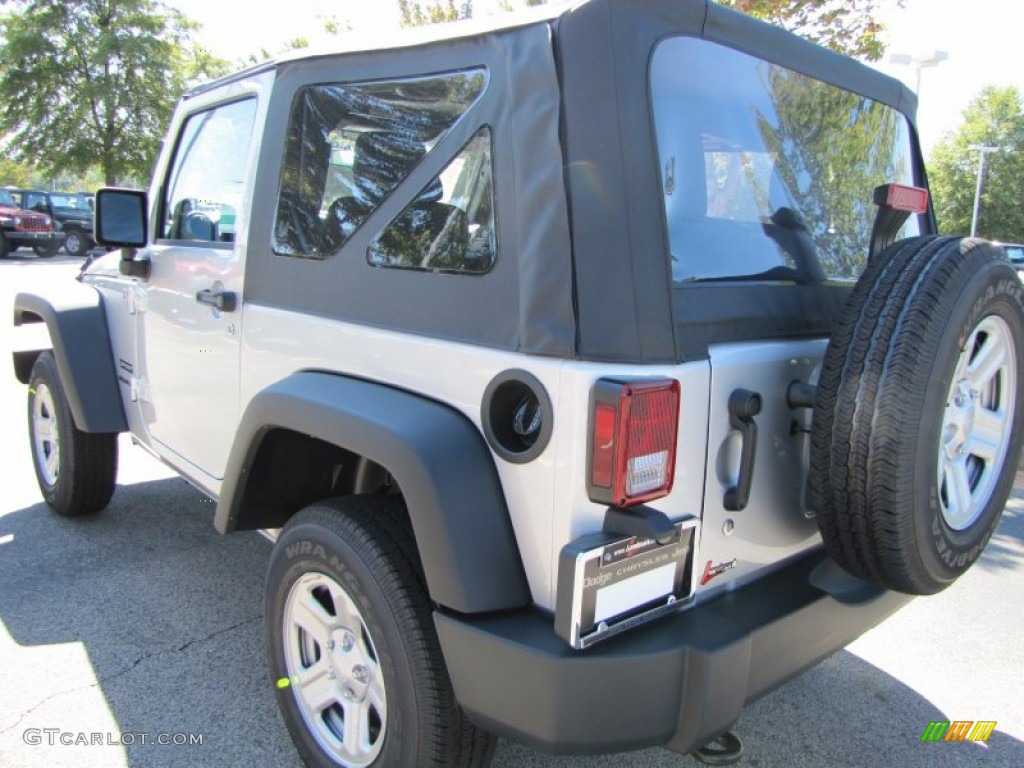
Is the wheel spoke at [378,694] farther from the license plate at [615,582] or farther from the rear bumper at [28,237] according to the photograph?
the rear bumper at [28,237]

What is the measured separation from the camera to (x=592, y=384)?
5.47 ft

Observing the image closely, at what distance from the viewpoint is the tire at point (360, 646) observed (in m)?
1.89

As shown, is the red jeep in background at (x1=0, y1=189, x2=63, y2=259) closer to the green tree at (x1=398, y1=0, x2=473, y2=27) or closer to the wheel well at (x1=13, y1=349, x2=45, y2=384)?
the green tree at (x1=398, y1=0, x2=473, y2=27)

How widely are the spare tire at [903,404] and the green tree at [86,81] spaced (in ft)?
102

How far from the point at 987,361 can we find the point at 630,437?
1.17 meters

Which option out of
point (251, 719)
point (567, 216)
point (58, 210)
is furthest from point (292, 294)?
point (58, 210)

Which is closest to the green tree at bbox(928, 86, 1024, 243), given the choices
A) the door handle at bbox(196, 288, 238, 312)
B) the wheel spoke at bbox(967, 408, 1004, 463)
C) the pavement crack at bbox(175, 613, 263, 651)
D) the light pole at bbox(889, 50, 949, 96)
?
the light pole at bbox(889, 50, 949, 96)

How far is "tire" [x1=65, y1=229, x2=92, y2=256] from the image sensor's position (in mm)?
25172

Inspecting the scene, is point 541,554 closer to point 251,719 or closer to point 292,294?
point 292,294

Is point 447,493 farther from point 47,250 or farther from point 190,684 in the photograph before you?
point 47,250

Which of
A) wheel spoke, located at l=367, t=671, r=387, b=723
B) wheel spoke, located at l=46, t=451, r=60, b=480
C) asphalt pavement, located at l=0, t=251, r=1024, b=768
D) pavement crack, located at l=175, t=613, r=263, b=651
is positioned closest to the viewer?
wheel spoke, located at l=367, t=671, r=387, b=723

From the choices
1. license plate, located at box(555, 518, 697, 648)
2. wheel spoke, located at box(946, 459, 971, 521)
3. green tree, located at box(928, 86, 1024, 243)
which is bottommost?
license plate, located at box(555, 518, 697, 648)

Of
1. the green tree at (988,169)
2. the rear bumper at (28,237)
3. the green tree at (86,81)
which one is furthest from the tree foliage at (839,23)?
the green tree at (988,169)

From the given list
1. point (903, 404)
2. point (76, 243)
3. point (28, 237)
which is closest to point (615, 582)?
point (903, 404)
